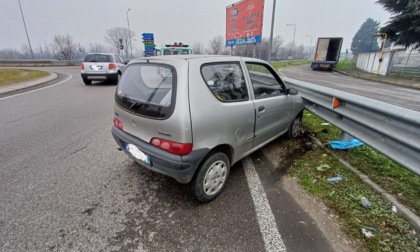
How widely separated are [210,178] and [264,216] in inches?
28.5

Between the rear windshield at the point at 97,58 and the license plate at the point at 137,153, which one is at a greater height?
the rear windshield at the point at 97,58

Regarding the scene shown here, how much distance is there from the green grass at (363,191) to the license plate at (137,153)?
2.08m

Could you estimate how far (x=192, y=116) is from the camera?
82.1 inches

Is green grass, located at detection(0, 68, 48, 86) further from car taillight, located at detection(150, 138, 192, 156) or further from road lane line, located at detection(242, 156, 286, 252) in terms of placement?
road lane line, located at detection(242, 156, 286, 252)

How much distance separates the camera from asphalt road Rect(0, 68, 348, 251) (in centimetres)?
196

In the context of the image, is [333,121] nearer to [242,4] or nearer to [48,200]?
[48,200]

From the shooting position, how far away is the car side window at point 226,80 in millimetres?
2402

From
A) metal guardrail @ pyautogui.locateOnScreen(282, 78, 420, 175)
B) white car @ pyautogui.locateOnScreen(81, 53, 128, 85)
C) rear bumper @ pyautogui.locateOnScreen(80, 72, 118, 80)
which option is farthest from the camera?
rear bumper @ pyautogui.locateOnScreen(80, 72, 118, 80)

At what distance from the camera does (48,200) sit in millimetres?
2471

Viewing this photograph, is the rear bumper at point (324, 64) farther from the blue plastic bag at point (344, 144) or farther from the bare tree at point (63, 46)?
the bare tree at point (63, 46)

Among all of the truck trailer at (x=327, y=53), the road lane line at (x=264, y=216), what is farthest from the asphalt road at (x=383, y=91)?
the truck trailer at (x=327, y=53)

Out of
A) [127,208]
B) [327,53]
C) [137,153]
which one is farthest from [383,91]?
[327,53]

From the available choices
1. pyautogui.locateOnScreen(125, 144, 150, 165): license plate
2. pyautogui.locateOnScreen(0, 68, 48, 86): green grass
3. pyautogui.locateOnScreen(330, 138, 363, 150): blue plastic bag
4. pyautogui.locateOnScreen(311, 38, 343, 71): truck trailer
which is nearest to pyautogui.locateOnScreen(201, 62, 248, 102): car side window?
pyautogui.locateOnScreen(125, 144, 150, 165): license plate

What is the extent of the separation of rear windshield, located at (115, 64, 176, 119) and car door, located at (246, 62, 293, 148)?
3.99ft
